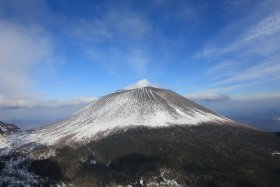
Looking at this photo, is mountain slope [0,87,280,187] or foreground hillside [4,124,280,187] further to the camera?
mountain slope [0,87,280,187]

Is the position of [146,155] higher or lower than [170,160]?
higher

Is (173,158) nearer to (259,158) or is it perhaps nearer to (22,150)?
(259,158)

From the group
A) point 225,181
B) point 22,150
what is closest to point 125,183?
point 225,181

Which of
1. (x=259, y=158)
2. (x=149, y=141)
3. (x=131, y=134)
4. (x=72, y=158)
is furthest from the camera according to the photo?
(x=131, y=134)

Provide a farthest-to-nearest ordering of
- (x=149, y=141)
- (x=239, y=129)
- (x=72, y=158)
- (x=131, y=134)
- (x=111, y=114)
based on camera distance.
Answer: (x=111, y=114), (x=239, y=129), (x=131, y=134), (x=149, y=141), (x=72, y=158)

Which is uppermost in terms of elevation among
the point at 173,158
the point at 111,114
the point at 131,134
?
the point at 111,114

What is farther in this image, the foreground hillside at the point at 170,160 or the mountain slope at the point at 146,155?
the mountain slope at the point at 146,155

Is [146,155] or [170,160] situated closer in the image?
[170,160]

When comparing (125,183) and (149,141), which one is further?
(149,141)
